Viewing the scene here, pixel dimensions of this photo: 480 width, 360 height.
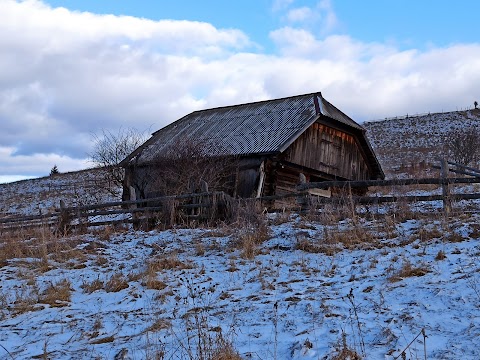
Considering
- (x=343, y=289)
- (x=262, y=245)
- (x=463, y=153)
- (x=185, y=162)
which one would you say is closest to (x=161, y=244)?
(x=262, y=245)

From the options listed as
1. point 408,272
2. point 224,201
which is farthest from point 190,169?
point 408,272

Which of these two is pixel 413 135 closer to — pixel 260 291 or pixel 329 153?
pixel 329 153

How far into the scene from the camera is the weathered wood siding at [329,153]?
67.2ft

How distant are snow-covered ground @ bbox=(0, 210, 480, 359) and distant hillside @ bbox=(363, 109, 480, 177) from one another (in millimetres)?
25176

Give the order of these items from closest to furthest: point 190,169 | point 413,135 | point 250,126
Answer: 1. point 190,169
2. point 250,126
3. point 413,135

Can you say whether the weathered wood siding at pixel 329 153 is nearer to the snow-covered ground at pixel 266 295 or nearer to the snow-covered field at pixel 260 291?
the snow-covered field at pixel 260 291

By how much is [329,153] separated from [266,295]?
1580 centimetres

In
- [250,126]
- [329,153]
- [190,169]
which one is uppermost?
[250,126]

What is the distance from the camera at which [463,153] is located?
98.2ft

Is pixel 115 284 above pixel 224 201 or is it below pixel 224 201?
below

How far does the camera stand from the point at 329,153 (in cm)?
2169

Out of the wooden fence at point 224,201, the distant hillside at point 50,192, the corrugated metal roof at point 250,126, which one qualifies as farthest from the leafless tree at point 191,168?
the distant hillside at point 50,192

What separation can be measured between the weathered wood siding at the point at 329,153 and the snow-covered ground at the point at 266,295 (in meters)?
10.1

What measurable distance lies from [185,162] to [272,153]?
10.5 ft
